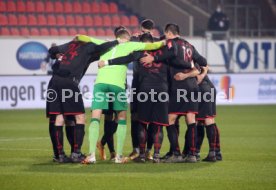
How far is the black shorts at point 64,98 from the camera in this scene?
44.9ft

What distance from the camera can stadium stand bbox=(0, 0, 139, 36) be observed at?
33.7 m

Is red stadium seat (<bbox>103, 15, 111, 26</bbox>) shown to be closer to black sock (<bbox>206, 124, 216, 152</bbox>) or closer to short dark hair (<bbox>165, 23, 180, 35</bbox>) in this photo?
black sock (<bbox>206, 124, 216, 152</bbox>)

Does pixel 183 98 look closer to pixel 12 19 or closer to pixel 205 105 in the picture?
pixel 205 105

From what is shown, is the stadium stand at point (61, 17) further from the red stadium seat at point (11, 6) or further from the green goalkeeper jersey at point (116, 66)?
the green goalkeeper jersey at point (116, 66)

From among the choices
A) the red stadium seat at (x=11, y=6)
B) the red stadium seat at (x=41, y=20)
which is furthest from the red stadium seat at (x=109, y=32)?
the red stadium seat at (x=11, y=6)

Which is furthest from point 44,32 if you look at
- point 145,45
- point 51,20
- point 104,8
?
point 145,45

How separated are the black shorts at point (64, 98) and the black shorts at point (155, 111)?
3.29 ft

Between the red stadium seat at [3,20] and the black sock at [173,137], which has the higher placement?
the red stadium seat at [3,20]

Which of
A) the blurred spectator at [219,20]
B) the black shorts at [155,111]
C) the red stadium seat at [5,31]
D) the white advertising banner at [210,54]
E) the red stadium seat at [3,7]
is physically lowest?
the black shorts at [155,111]

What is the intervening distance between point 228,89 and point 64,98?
16.9 meters

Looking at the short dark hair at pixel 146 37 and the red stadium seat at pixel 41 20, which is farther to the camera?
the red stadium seat at pixel 41 20

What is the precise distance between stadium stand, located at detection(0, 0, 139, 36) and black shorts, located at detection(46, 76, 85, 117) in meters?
19.8

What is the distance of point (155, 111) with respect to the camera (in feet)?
45.4

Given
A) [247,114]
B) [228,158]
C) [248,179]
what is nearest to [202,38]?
[247,114]
